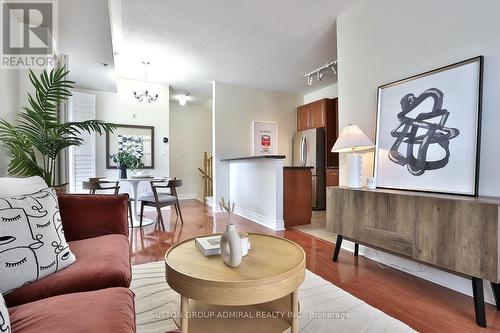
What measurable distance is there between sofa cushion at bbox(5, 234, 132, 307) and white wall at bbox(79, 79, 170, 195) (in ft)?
12.9

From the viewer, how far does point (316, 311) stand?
166cm

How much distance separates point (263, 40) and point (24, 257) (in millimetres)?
3472

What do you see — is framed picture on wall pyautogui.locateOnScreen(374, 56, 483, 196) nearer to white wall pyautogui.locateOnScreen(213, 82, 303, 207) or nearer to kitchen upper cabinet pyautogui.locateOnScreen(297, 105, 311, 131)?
kitchen upper cabinet pyautogui.locateOnScreen(297, 105, 311, 131)

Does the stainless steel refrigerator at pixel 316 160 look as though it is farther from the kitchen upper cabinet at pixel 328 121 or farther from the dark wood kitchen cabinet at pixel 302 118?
the dark wood kitchen cabinet at pixel 302 118

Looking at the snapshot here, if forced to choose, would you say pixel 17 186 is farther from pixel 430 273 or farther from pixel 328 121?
pixel 328 121

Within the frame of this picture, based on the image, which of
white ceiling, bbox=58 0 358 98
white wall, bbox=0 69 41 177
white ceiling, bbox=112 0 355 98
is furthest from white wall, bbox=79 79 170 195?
white wall, bbox=0 69 41 177

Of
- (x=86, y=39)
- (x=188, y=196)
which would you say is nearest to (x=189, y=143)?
(x=188, y=196)

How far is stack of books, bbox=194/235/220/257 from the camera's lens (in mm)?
1421

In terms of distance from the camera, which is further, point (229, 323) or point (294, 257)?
point (294, 257)

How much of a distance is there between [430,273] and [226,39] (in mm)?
3524

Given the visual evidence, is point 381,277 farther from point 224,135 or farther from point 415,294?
point 224,135

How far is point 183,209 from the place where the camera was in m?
5.48

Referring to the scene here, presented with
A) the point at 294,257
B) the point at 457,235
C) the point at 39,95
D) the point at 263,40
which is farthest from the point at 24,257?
the point at 263,40

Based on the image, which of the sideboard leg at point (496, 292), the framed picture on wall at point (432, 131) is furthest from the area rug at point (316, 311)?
the framed picture on wall at point (432, 131)
